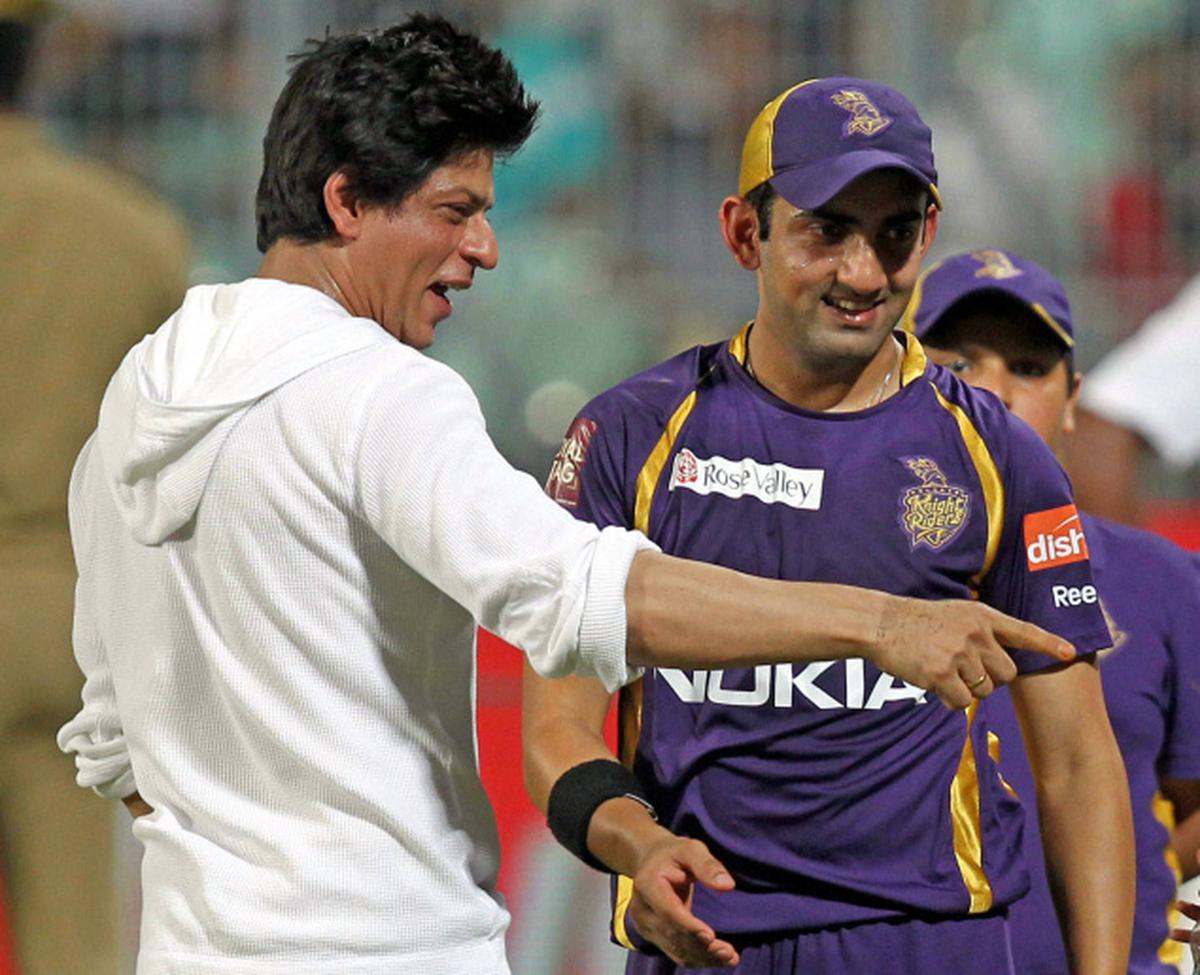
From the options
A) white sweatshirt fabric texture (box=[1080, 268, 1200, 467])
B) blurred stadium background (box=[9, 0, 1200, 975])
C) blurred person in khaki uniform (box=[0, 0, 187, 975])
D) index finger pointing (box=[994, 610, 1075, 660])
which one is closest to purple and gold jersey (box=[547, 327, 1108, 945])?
index finger pointing (box=[994, 610, 1075, 660])

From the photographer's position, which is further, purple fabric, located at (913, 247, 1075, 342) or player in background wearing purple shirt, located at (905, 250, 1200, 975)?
purple fabric, located at (913, 247, 1075, 342)

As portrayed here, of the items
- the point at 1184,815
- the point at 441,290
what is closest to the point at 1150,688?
the point at 1184,815

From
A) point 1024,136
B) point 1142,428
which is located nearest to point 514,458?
point 1024,136

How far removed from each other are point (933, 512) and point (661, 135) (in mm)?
5620

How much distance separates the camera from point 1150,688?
3.25 metres

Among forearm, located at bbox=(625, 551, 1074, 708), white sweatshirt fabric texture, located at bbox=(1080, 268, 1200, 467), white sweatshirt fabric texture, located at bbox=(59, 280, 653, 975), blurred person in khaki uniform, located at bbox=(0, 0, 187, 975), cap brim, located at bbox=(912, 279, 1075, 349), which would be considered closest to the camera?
forearm, located at bbox=(625, 551, 1074, 708)

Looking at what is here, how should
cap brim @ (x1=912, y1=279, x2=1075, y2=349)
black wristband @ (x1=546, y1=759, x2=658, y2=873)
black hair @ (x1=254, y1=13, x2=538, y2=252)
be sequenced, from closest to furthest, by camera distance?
1. black hair @ (x1=254, y1=13, x2=538, y2=252)
2. black wristband @ (x1=546, y1=759, x2=658, y2=873)
3. cap brim @ (x1=912, y1=279, x2=1075, y2=349)

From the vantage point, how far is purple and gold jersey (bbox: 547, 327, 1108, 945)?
254 centimetres

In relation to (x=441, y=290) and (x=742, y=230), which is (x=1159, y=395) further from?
(x=441, y=290)

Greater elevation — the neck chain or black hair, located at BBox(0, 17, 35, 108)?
black hair, located at BBox(0, 17, 35, 108)

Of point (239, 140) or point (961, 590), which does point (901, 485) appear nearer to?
point (961, 590)

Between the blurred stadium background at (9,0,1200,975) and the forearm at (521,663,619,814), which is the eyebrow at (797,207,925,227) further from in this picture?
the blurred stadium background at (9,0,1200,975)

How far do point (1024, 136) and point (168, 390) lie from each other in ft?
20.6

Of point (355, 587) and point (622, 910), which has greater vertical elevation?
point (355, 587)
